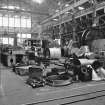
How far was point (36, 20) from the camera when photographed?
1905cm

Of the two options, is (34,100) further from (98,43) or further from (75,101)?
(98,43)

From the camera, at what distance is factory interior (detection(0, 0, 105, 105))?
295cm

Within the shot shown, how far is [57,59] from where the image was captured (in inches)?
268

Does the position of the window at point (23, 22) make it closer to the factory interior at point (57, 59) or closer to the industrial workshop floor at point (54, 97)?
the factory interior at point (57, 59)

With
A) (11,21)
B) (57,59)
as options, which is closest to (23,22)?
(11,21)

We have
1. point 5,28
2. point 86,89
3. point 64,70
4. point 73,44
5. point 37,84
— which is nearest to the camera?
point 86,89

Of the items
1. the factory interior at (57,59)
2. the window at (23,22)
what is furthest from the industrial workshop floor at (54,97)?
the window at (23,22)

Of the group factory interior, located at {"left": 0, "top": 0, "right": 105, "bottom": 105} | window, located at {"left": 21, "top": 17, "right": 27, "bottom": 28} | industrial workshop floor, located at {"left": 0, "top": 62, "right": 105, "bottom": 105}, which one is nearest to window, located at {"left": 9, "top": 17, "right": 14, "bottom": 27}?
factory interior, located at {"left": 0, "top": 0, "right": 105, "bottom": 105}

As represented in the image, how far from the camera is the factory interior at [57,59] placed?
2951 millimetres

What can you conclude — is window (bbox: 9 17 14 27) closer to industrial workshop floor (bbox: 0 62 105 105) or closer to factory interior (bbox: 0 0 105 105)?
factory interior (bbox: 0 0 105 105)

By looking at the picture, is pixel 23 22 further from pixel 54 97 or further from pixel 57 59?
pixel 54 97

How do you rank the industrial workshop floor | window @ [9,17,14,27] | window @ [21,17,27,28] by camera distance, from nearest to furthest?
the industrial workshop floor
window @ [9,17,14,27]
window @ [21,17,27,28]

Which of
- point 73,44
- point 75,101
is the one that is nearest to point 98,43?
point 73,44

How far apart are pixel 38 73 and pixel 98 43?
443 cm
